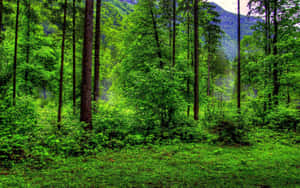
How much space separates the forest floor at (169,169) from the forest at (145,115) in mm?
31

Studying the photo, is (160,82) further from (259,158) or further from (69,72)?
(69,72)

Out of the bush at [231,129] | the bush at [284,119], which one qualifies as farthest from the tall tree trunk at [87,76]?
the bush at [284,119]

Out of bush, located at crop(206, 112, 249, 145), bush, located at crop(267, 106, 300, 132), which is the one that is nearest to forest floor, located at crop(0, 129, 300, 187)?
bush, located at crop(206, 112, 249, 145)

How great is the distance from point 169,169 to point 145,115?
4.59 meters

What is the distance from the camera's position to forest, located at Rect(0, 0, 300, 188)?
502 centimetres

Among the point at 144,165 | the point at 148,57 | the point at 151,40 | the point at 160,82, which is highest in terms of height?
the point at 151,40

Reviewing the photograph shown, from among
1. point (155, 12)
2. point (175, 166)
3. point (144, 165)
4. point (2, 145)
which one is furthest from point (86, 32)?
point (155, 12)

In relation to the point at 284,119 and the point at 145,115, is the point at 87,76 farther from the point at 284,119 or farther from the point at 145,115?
the point at 284,119

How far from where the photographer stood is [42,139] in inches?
→ 278

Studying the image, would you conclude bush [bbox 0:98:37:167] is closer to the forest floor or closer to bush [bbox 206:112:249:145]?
the forest floor

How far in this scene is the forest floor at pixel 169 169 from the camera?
13.9ft

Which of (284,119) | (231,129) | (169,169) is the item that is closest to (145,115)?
(231,129)

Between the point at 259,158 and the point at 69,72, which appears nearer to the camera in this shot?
the point at 259,158

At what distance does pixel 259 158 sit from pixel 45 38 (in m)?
20.6
